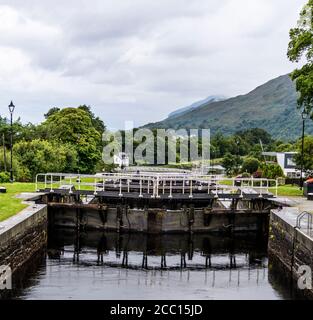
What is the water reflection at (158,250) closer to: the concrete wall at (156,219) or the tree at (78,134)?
the concrete wall at (156,219)

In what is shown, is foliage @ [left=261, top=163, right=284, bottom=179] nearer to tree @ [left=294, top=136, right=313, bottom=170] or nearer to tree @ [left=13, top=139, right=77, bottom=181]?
tree @ [left=294, top=136, right=313, bottom=170]

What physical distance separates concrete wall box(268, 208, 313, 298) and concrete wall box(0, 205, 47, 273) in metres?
9.90

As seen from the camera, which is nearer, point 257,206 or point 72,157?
point 257,206

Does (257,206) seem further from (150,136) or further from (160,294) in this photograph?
(150,136)

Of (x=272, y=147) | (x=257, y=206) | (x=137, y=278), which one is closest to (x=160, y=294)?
(x=137, y=278)

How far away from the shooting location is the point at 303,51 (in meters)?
34.6

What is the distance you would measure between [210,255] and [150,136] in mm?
63353

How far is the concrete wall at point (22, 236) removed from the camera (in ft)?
63.7

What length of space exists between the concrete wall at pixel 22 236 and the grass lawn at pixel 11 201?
0.42 metres

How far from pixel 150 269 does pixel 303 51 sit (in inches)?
717

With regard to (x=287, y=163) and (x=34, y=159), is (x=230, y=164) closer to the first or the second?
(x=287, y=163)

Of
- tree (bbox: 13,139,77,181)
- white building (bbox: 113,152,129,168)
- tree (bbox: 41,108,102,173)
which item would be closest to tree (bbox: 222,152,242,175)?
white building (bbox: 113,152,129,168)

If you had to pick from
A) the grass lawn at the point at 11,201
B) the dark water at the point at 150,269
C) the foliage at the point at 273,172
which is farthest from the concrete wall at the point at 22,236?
the foliage at the point at 273,172
